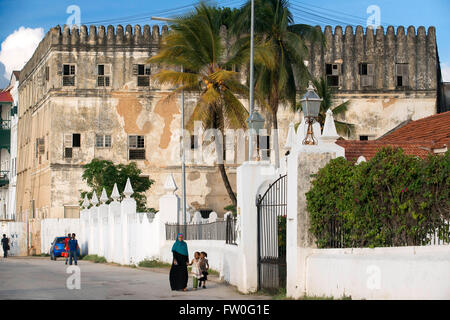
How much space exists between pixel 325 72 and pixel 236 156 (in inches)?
308

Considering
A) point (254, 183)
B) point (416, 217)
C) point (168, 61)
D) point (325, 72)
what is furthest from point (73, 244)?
point (325, 72)

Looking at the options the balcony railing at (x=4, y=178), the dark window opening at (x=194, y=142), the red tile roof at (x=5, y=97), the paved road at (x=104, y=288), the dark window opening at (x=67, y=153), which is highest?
the red tile roof at (x=5, y=97)

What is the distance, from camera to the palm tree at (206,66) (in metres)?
36.2

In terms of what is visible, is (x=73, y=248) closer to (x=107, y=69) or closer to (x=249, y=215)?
(x=249, y=215)

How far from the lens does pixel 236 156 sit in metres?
54.3

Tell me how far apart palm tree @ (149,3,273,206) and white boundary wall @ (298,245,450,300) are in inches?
809

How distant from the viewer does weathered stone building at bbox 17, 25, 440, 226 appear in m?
54.0

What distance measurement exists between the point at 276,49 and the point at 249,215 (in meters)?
21.0

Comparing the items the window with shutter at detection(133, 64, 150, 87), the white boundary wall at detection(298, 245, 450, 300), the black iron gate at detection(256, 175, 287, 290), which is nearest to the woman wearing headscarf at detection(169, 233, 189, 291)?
the black iron gate at detection(256, 175, 287, 290)

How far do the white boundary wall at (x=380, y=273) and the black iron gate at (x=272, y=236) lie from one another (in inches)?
72.3

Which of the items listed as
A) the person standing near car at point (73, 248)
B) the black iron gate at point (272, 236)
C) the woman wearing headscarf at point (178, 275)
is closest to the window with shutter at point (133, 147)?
the person standing near car at point (73, 248)

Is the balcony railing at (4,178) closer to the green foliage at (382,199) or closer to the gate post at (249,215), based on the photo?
the gate post at (249,215)

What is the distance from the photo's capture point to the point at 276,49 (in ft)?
129

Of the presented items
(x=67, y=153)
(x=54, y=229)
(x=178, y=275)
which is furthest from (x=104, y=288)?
(x=67, y=153)
